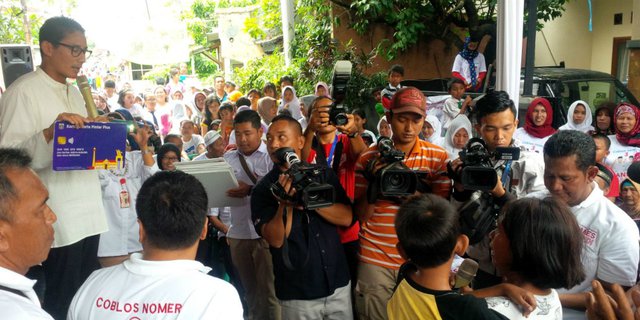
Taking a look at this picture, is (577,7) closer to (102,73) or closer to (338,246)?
(338,246)

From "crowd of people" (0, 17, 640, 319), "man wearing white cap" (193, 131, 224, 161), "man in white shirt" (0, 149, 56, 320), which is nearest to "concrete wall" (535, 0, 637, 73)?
"crowd of people" (0, 17, 640, 319)

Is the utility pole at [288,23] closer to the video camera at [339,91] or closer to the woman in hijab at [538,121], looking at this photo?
the woman in hijab at [538,121]

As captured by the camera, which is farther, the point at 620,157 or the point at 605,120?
the point at 605,120

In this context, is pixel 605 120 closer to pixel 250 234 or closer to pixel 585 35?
pixel 250 234

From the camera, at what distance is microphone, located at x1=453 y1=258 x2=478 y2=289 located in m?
2.16

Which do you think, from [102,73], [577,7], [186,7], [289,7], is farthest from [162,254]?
[186,7]

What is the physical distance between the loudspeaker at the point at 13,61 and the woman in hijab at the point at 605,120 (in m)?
5.59

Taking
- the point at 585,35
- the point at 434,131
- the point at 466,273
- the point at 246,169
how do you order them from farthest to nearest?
the point at 585,35, the point at 434,131, the point at 246,169, the point at 466,273

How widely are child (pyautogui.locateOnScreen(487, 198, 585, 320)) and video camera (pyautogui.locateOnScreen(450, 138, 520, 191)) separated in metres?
0.53

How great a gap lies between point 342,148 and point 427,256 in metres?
1.37

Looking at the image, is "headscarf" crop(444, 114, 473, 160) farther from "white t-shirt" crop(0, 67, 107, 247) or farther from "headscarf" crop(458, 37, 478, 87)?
"headscarf" crop(458, 37, 478, 87)

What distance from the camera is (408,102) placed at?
2789 mm

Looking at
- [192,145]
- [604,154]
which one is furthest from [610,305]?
[192,145]

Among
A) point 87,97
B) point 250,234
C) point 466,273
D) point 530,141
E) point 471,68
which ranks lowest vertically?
point 250,234
